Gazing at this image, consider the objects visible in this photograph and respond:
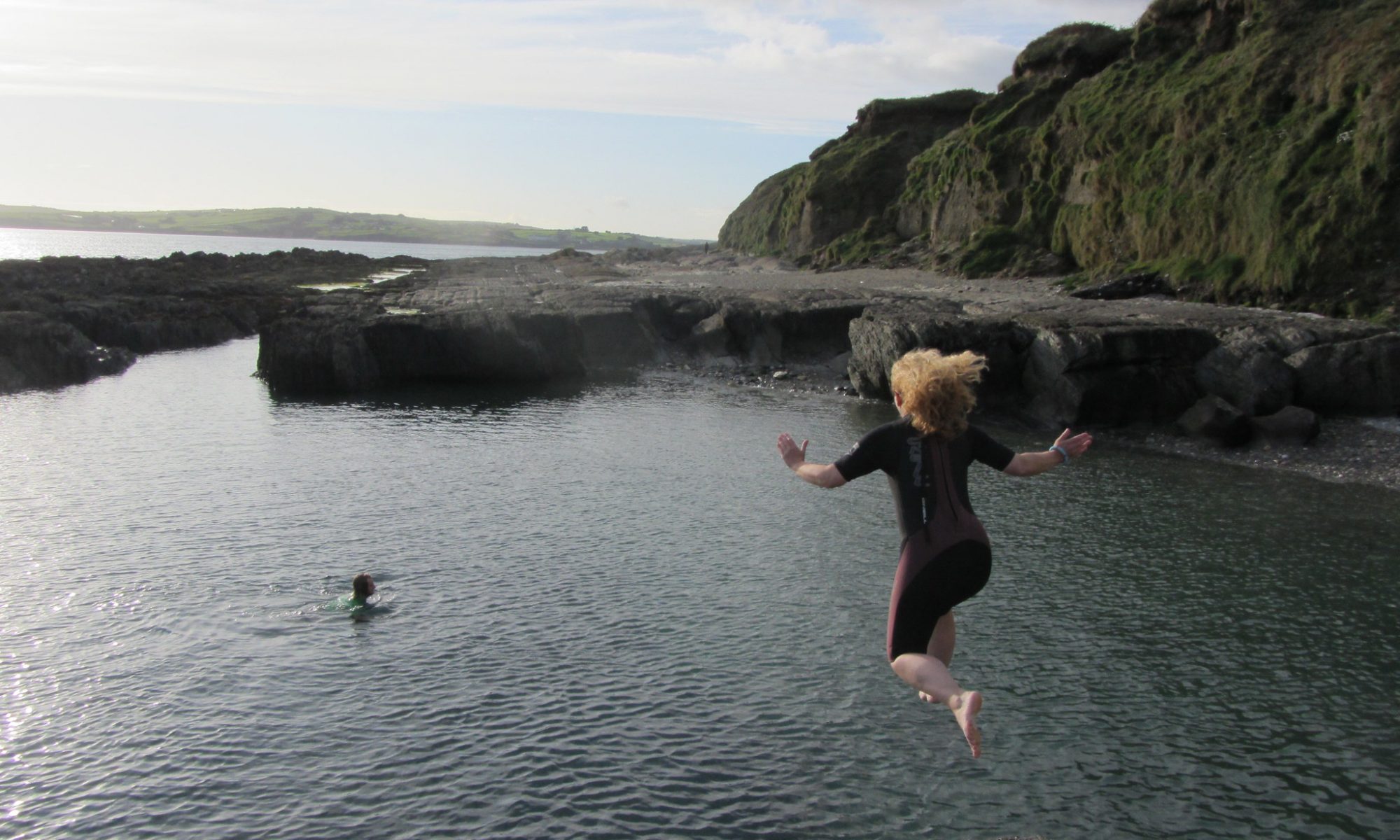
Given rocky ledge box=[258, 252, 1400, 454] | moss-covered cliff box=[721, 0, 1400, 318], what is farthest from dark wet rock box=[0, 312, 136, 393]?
moss-covered cliff box=[721, 0, 1400, 318]

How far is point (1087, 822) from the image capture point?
1500 centimetres

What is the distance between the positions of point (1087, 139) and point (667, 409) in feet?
124

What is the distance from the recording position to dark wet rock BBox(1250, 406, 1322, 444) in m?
40.2

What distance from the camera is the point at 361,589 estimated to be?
22.9 meters

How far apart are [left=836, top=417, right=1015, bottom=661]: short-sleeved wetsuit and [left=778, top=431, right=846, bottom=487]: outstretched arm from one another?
7.2 inches

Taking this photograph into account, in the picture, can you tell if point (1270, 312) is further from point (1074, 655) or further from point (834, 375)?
point (1074, 655)

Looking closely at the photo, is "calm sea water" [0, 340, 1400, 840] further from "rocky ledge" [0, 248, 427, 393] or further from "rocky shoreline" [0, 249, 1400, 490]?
"rocky ledge" [0, 248, 427, 393]

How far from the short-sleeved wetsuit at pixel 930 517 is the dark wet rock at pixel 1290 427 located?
36789 mm

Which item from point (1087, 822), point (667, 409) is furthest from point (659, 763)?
point (667, 409)

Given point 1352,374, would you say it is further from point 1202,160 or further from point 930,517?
point 930,517

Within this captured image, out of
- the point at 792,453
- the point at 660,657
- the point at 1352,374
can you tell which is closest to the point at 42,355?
the point at 660,657

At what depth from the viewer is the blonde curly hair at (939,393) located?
Result: 9.02m

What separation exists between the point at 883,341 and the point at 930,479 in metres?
44.3

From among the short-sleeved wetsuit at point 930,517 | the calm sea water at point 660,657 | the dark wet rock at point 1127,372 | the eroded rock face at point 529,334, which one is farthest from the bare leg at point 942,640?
the eroded rock face at point 529,334
